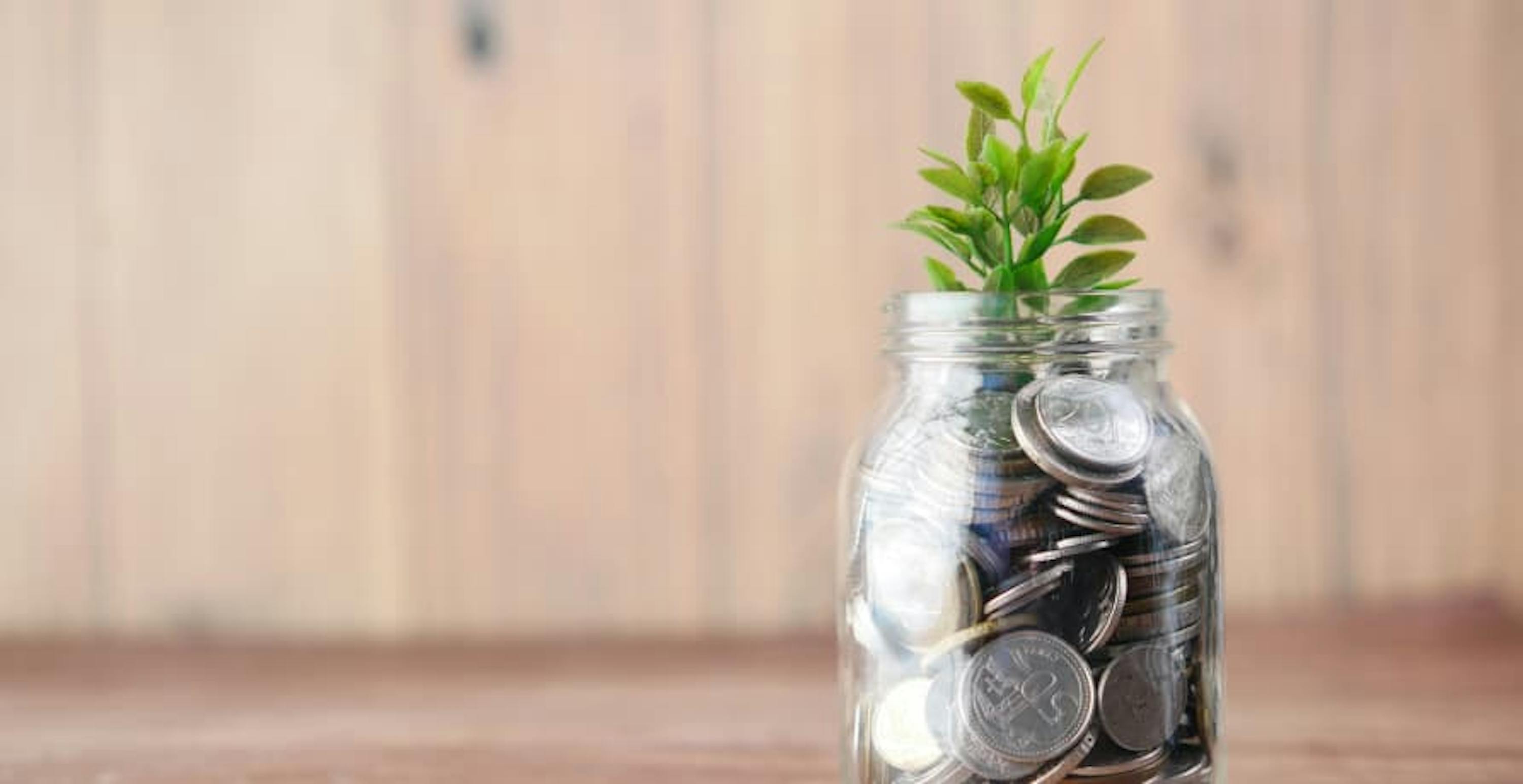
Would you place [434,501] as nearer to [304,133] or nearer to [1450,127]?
[304,133]

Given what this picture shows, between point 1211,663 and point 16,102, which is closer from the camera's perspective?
point 1211,663

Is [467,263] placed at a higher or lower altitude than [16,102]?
lower

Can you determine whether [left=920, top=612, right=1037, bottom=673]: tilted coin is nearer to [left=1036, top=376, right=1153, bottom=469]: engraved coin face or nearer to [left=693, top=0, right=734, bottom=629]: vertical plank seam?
[left=1036, top=376, right=1153, bottom=469]: engraved coin face

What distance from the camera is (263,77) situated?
124 centimetres

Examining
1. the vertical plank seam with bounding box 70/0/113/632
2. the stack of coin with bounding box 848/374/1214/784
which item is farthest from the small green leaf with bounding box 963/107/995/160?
the vertical plank seam with bounding box 70/0/113/632

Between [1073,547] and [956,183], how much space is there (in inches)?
6.8

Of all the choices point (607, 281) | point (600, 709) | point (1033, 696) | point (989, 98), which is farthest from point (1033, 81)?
point (607, 281)

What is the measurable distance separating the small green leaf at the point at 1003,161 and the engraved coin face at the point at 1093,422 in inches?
3.7

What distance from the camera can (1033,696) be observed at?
558mm

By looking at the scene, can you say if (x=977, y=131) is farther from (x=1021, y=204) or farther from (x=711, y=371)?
(x=711, y=371)

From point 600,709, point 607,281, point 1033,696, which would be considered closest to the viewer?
point 1033,696

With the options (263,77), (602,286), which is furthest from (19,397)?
(602,286)

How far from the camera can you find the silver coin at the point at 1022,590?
1.84 ft

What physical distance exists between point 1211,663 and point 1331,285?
0.76 m
